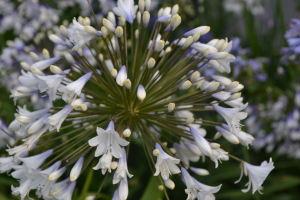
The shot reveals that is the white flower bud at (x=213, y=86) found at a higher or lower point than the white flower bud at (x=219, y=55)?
lower

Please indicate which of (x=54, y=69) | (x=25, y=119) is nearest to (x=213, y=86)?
(x=54, y=69)

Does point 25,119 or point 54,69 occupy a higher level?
point 54,69

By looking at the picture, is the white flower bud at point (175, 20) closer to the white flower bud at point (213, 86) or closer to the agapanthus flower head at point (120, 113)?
the agapanthus flower head at point (120, 113)

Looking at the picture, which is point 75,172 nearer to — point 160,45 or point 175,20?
point 160,45

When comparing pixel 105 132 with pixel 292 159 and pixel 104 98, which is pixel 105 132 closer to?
pixel 104 98

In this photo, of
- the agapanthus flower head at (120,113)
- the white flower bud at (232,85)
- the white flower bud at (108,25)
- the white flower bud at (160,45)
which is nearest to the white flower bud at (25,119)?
the agapanthus flower head at (120,113)

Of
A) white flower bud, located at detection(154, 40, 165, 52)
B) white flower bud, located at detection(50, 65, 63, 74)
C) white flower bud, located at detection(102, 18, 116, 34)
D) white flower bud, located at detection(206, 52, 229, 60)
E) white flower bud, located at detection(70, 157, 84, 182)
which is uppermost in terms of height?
white flower bud, located at detection(102, 18, 116, 34)

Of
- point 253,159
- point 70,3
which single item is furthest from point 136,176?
point 70,3

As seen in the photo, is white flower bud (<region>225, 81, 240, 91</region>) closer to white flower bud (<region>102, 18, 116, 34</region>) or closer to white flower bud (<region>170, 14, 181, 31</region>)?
white flower bud (<region>170, 14, 181, 31</region>)

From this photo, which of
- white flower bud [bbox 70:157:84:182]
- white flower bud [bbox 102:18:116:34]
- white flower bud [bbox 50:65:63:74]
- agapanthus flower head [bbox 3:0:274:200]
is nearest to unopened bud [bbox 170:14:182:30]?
agapanthus flower head [bbox 3:0:274:200]

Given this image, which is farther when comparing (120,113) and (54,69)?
(120,113)

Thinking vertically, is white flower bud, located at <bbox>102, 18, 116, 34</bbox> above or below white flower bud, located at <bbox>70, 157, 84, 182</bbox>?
above
